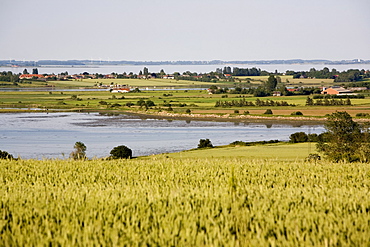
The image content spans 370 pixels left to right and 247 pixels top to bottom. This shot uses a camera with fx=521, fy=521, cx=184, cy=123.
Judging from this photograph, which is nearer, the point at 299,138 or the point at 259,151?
the point at 259,151

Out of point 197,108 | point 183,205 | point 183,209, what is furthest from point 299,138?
point 183,209

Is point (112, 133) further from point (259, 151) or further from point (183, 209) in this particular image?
point (183, 209)

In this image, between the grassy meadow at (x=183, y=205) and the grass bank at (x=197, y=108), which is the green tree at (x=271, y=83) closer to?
the grass bank at (x=197, y=108)

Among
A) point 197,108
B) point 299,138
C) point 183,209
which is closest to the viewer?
point 183,209

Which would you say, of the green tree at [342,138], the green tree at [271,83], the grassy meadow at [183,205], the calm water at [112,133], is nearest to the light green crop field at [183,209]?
the grassy meadow at [183,205]

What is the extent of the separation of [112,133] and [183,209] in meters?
49.1

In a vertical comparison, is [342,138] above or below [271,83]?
below

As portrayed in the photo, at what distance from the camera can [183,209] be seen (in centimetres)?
970

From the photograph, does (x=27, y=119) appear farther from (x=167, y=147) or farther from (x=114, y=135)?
Result: (x=167, y=147)

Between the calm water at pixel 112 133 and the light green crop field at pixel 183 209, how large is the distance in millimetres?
26943

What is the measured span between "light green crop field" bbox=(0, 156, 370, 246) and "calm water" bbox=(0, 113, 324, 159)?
26.9 metres

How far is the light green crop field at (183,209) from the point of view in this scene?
8.12 metres

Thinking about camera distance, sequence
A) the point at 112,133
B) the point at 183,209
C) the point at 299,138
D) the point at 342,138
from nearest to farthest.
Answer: the point at 183,209
the point at 342,138
the point at 299,138
the point at 112,133

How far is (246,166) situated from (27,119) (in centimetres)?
6222
